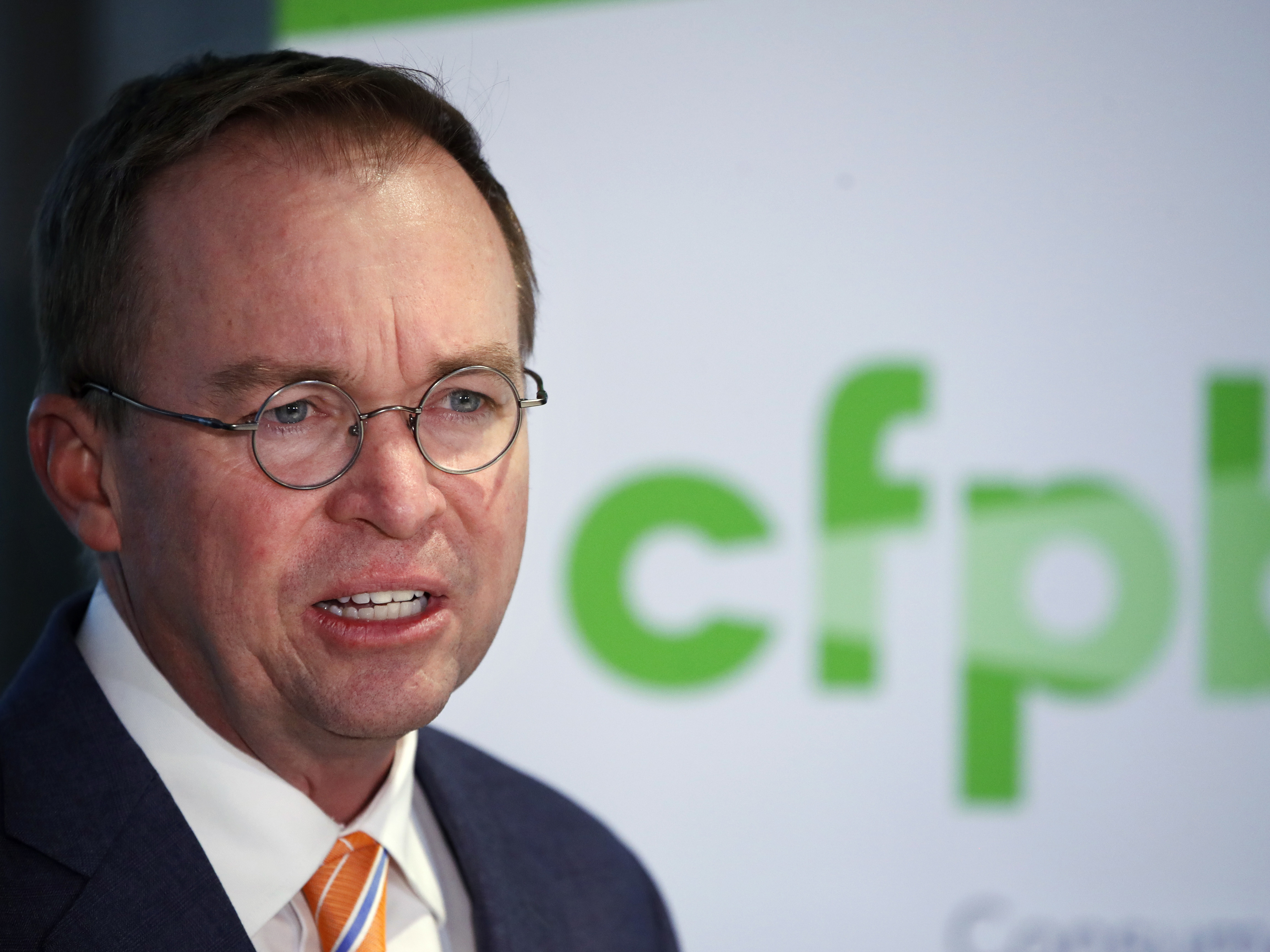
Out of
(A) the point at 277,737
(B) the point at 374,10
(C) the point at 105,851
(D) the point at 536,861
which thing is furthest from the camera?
(B) the point at 374,10

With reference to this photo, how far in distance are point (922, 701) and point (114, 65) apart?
7.72 feet

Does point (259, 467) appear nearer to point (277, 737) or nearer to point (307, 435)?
point (307, 435)

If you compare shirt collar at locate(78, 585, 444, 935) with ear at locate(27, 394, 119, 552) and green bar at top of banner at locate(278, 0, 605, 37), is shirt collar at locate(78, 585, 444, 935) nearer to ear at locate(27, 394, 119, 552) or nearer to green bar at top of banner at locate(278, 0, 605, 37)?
ear at locate(27, 394, 119, 552)

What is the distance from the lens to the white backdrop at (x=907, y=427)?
7.19ft

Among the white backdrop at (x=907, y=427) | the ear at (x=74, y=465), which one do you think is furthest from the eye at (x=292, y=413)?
the white backdrop at (x=907, y=427)

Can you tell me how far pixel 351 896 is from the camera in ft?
3.95

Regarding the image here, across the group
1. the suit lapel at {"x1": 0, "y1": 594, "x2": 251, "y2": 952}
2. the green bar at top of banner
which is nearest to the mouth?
the suit lapel at {"x1": 0, "y1": 594, "x2": 251, "y2": 952}

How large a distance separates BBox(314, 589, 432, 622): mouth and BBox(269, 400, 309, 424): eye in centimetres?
19

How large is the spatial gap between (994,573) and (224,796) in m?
1.60

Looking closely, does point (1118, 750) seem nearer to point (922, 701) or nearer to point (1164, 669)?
point (1164, 669)

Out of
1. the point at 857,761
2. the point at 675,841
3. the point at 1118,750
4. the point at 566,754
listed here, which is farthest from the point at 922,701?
the point at 566,754

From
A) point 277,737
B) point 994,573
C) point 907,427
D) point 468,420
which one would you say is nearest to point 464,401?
point 468,420

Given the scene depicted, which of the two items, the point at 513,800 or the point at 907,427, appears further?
the point at 907,427

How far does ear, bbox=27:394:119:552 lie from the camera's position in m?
1.23
